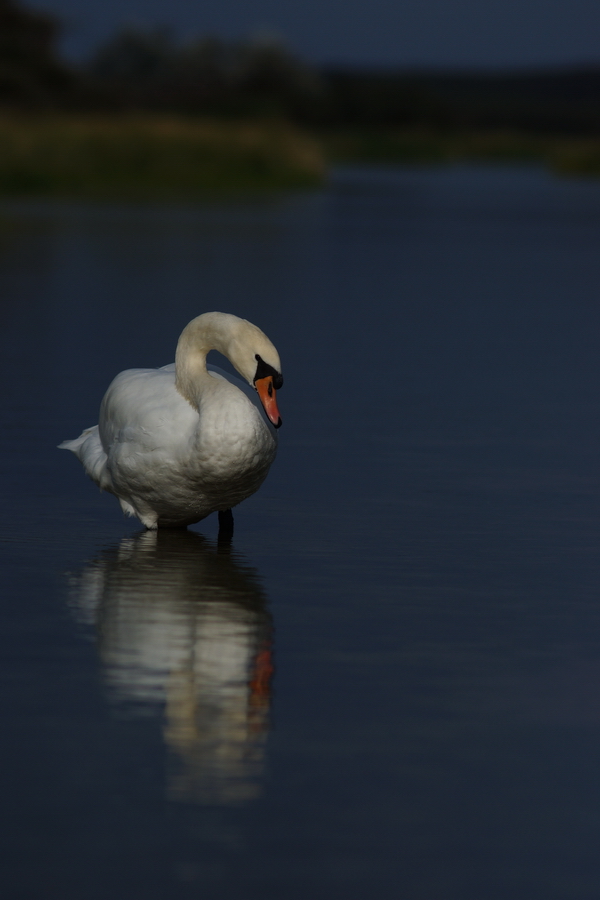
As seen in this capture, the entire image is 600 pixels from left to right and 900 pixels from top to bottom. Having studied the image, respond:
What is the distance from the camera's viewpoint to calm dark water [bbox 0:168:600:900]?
381cm

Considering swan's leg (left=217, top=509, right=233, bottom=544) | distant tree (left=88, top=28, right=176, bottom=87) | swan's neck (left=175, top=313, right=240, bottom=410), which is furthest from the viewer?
distant tree (left=88, top=28, right=176, bottom=87)

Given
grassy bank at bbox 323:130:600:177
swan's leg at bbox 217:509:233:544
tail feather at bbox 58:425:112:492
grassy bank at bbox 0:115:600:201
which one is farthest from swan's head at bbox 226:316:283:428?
grassy bank at bbox 323:130:600:177

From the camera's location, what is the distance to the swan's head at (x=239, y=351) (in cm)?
654

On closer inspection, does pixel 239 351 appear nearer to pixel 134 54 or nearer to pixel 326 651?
pixel 326 651

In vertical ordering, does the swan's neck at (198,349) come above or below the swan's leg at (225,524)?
above

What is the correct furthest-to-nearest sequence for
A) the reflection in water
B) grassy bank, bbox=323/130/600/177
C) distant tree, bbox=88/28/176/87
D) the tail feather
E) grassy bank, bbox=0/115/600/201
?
distant tree, bbox=88/28/176/87 < grassy bank, bbox=323/130/600/177 < grassy bank, bbox=0/115/600/201 < the tail feather < the reflection in water

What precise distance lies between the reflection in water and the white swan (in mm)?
209

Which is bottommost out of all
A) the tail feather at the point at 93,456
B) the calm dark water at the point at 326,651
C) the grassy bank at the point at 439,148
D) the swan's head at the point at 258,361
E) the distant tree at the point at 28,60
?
the calm dark water at the point at 326,651

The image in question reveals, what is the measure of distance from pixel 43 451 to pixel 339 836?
5029mm

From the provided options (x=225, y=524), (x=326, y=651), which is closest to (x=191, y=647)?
(x=326, y=651)

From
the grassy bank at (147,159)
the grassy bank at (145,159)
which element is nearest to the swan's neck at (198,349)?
the grassy bank at (147,159)

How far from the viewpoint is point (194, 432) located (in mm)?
6512

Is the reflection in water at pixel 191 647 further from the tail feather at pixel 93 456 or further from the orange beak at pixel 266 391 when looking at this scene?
the orange beak at pixel 266 391

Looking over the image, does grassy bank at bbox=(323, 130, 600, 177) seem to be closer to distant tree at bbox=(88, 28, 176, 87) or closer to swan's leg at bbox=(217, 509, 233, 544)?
distant tree at bbox=(88, 28, 176, 87)
